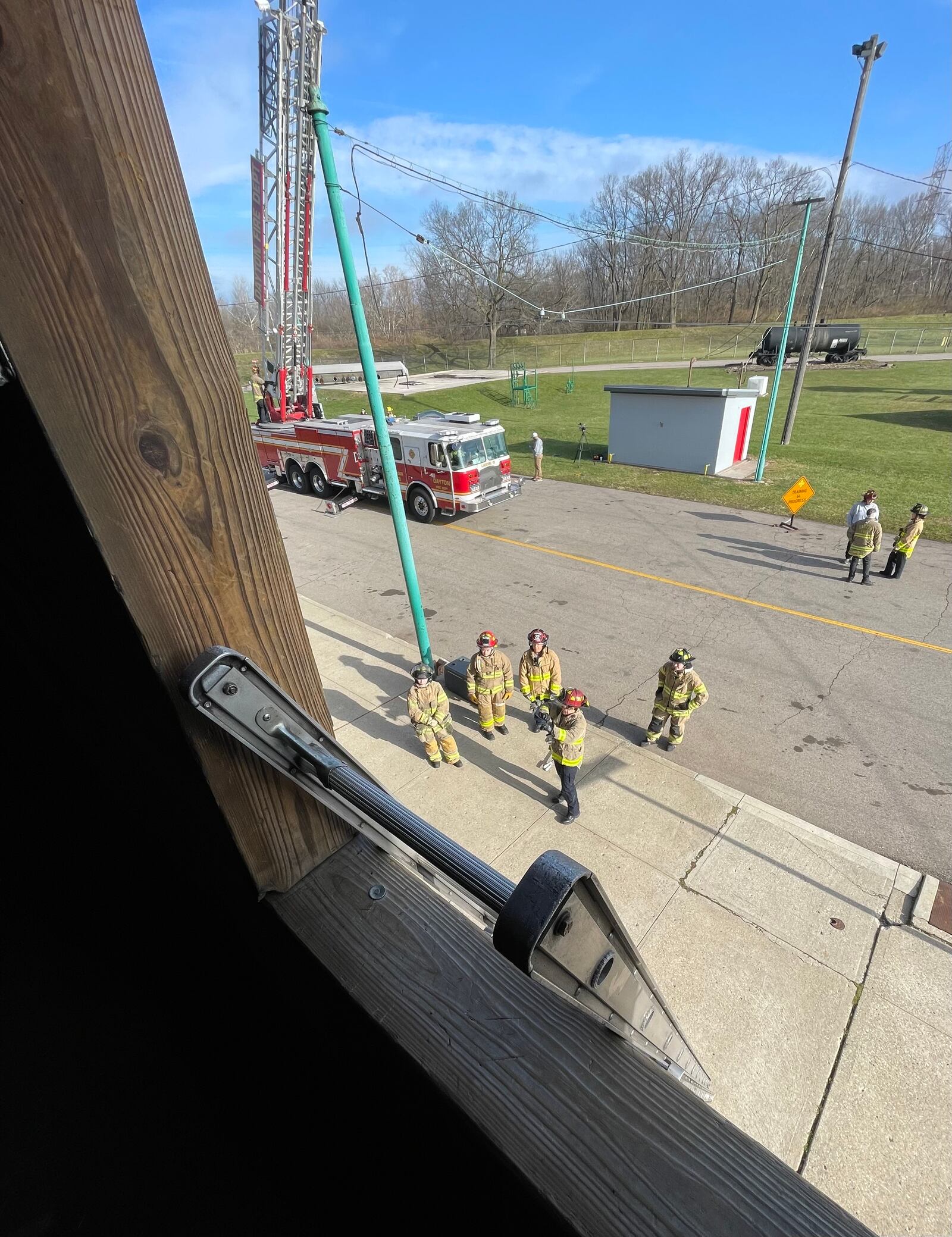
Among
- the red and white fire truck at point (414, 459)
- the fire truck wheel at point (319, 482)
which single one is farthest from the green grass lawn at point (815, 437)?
the fire truck wheel at point (319, 482)

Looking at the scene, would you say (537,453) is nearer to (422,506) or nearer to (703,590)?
(422,506)

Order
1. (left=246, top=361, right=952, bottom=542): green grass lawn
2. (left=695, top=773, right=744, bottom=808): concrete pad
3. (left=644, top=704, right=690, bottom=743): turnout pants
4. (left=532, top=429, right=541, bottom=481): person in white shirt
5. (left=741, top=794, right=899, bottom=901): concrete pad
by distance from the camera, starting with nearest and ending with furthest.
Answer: (left=741, top=794, right=899, bottom=901): concrete pad, (left=695, top=773, right=744, bottom=808): concrete pad, (left=644, top=704, right=690, bottom=743): turnout pants, (left=246, top=361, right=952, bottom=542): green grass lawn, (left=532, top=429, right=541, bottom=481): person in white shirt

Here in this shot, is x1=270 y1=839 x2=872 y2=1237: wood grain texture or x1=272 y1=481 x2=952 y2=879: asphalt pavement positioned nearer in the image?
x1=270 y1=839 x2=872 y2=1237: wood grain texture

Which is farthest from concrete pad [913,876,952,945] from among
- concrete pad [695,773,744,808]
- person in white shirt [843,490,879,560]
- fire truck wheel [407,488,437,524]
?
fire truck wheel [407,488,437,524]

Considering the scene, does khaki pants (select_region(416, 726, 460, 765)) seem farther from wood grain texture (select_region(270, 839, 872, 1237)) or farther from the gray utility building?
the gray utility building

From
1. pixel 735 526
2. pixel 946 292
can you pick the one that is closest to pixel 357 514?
pixel 735 526

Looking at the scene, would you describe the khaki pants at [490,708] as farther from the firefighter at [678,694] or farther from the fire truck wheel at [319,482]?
the fire truck wheel at [319,482]

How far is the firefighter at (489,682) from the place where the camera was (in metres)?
6.56

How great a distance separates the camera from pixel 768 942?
4473 mm

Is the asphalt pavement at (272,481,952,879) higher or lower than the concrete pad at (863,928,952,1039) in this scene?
lower

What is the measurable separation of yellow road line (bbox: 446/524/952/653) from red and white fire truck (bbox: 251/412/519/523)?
1.07 meters

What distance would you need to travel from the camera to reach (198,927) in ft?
4.84

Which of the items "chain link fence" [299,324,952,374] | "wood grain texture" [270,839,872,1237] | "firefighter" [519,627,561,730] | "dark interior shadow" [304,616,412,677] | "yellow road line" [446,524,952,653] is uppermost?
"wood grain texture" [270,839,872,1237]

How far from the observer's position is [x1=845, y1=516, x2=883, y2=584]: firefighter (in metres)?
9.98
